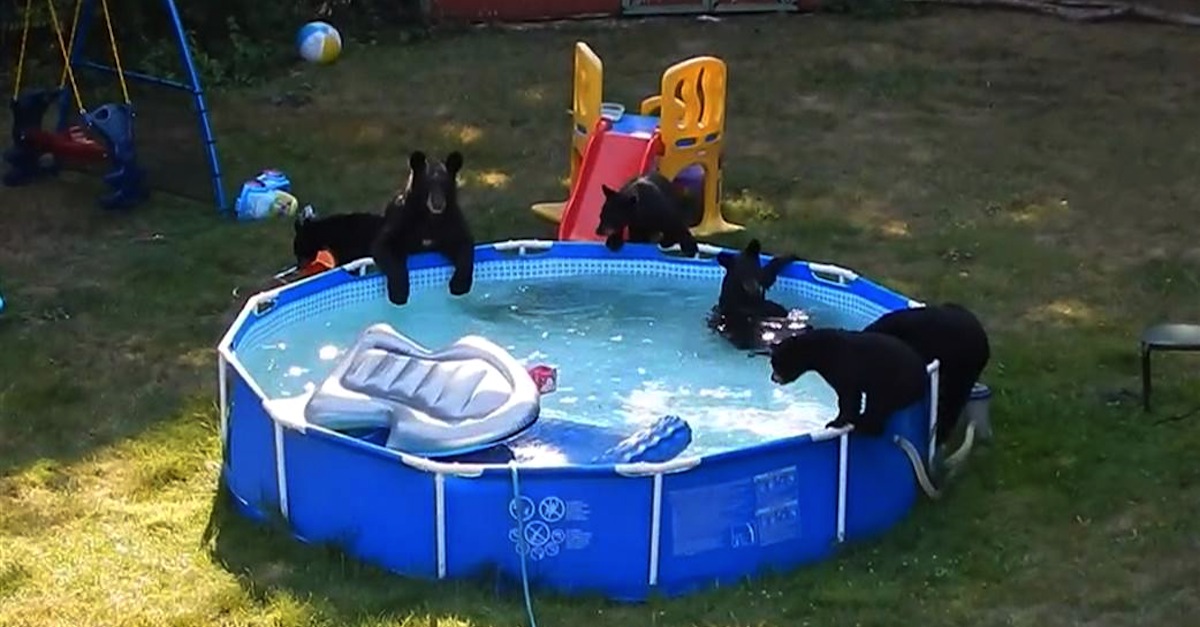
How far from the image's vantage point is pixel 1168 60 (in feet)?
44.9

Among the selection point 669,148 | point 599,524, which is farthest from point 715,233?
point 599,524

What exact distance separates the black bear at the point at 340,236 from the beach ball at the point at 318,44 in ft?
18.2

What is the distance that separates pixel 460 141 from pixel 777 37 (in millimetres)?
4171

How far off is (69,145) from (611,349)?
4186 mm

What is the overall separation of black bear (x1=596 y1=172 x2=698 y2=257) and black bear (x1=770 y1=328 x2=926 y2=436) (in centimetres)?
234

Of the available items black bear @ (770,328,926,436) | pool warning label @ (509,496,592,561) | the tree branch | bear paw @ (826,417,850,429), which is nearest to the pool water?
black bear @ (770,328,926,436)

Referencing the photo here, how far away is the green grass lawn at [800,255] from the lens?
5.43 meters

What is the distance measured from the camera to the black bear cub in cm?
793

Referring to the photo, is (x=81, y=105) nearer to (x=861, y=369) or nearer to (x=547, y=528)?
(x=547, y=528)

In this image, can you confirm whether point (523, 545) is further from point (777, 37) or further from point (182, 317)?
point (777, 37)

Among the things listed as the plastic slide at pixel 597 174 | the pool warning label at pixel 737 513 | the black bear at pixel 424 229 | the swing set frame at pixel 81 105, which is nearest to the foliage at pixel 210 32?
the swing set frame at pixel 81 105

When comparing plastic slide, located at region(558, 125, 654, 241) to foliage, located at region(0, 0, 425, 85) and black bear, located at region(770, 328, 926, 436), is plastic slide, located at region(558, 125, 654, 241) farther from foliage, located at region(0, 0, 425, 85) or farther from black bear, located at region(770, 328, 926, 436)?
foliage, located at region(0, 0, 425, 85)

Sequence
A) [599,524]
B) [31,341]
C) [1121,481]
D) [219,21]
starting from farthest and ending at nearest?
1. [219,21]
2. [31,341]
3. [1121,481]
4. [599,524]

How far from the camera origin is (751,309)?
738 cm
